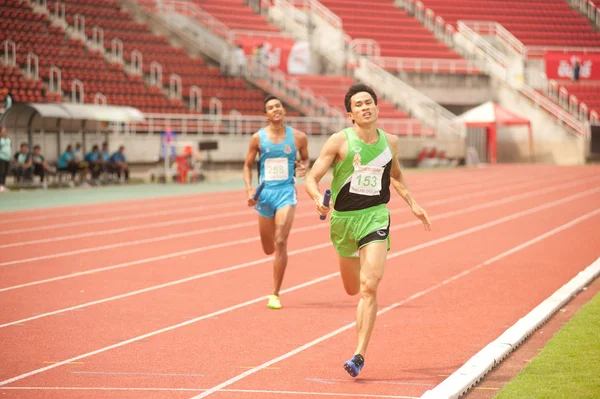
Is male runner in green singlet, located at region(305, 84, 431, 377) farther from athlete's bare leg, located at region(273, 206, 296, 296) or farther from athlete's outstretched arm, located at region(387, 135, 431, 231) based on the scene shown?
athlete's bare leg, located at region(273, 206, 296, 296)

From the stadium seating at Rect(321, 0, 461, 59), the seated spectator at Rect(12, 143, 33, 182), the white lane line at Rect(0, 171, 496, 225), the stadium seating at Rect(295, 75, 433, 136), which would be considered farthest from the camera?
the stadium seating at Rect(321, 0, 461, 59)

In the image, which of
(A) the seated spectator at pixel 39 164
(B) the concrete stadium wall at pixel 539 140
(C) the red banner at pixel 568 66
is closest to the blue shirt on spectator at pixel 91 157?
(A) the seated spectator at pixel 39 164

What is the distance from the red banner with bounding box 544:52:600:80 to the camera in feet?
161

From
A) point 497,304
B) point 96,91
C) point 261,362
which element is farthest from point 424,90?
point 261,362

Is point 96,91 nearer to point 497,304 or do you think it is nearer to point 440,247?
point 440,247

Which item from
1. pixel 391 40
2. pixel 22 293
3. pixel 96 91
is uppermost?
pixel 391 40

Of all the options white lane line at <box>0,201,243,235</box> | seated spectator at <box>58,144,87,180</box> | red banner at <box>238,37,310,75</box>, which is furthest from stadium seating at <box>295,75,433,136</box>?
white lane line at <box>0,201,243,235</box>

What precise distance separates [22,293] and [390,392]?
5320mm

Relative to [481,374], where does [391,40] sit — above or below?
above

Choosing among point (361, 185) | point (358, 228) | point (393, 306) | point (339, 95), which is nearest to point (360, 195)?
point (361, 185)

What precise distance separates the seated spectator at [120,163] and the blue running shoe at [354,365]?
933 inches

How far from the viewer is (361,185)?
691cm

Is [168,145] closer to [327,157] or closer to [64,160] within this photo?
[64,160]

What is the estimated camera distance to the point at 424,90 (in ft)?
153
